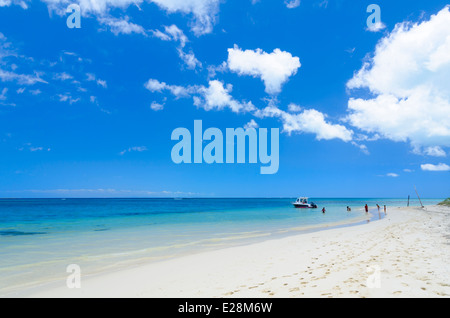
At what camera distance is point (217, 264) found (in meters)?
10.4

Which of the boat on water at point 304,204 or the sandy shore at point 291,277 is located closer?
the sandy shore at point 291,277

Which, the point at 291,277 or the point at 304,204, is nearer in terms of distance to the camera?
the point at 291,277

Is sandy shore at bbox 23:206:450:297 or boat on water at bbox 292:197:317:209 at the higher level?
sandy shore at bbox 23:206:450:297

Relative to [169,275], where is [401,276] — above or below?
above

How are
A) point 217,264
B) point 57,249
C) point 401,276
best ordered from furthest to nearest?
point 57,249, point 217,264, point 401,276

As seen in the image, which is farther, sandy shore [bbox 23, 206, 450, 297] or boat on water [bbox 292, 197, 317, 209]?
boat on water [bbox 292, 197, 317, 209]

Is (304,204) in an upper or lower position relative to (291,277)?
lower

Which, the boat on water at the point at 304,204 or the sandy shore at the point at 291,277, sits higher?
the sandy shore at the point at 291,277
